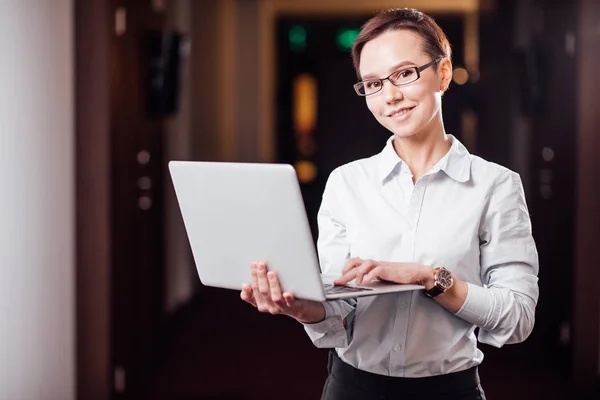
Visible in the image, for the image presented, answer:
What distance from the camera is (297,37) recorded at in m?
9.83

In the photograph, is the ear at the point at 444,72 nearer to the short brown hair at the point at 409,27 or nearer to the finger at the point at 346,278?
the short brown hair at the point at 409,27

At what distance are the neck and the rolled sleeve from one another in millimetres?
128

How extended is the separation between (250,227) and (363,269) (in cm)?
19

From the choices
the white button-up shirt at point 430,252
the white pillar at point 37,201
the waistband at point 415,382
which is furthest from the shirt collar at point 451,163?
the white pillar at point 37,201

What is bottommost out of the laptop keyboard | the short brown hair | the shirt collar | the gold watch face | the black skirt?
the black skirt

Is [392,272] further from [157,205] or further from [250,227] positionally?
[157,205]

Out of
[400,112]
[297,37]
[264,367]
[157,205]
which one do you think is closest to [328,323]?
[400,112]

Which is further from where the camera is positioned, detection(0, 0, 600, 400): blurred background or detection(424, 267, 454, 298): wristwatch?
detection(0, 0, 600, 400): blurred background

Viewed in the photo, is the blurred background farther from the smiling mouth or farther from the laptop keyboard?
the laptop keyboard

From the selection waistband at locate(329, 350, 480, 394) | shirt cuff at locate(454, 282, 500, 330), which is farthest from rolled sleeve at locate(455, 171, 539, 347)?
waistband at locate(329, 350, 480, 394)

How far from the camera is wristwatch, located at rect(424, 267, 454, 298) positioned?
1274mm

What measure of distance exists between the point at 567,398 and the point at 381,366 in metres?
2.39

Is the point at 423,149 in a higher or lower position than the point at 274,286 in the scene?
higher

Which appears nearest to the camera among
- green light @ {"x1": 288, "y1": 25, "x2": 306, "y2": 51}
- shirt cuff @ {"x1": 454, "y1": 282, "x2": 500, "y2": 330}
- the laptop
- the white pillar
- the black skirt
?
the laptop
